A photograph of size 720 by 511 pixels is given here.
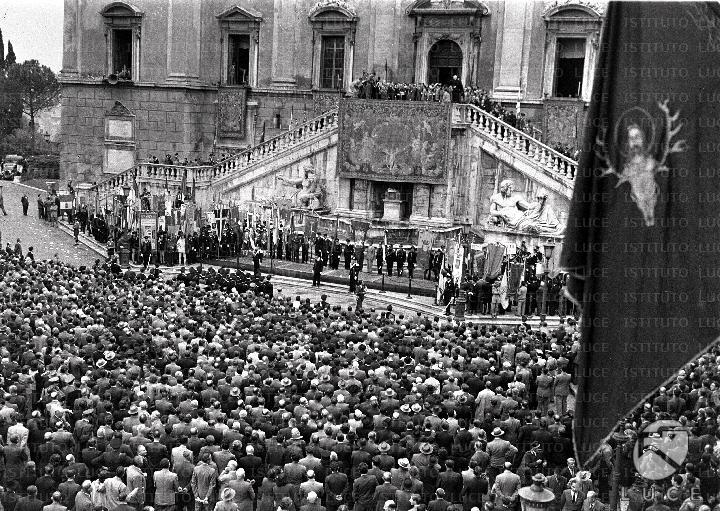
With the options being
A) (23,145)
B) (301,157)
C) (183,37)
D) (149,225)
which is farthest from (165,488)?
(23,145)

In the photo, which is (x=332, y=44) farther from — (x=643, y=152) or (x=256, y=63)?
(x=643, y=152)

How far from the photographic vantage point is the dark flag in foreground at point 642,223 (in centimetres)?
648

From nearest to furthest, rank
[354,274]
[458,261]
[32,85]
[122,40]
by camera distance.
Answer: [458,261]
[354,274]
[122,40]
[32,85]

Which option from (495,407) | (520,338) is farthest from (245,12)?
(495,407)

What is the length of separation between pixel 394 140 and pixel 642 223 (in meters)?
39.3

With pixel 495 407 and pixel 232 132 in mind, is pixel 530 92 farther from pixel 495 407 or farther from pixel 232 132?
pixel 495 407

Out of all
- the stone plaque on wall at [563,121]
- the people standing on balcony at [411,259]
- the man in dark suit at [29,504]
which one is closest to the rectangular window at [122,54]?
the people standing on balcony at [411,259]

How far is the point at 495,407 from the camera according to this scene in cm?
1956

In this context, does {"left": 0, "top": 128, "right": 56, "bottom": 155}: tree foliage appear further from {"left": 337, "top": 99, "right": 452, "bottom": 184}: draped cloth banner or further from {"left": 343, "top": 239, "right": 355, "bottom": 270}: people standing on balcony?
{"left": 343, "top": 239, "right": 355, "bottom": 270}: people standing on balcony

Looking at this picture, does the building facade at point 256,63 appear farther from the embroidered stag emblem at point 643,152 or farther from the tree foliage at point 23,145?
Answer: the embroidered stag emblem at point 643,152

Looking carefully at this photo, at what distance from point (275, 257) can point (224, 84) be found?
1324 centimetres

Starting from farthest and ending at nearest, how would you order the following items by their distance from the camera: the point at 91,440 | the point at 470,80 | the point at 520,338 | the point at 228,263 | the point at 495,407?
the point at 470,80, the point at 228,263, the point at 520,338, the point at 495,407, the point at 91,440

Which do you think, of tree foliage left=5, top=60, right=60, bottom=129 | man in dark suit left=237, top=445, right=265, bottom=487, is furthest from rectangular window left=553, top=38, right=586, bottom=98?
tree foliage left=5, top=60, right=60, bottom=129

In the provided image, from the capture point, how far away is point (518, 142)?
43.1 m
